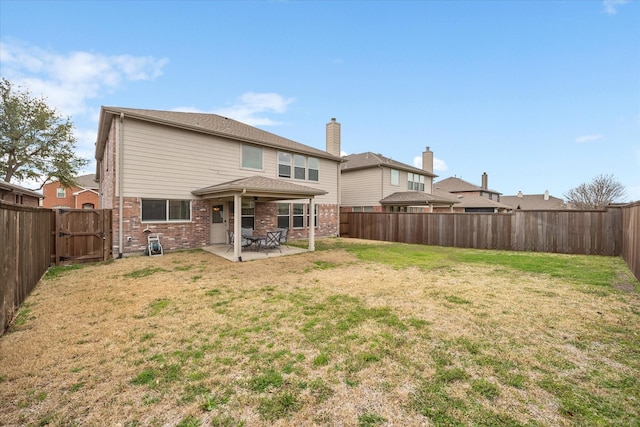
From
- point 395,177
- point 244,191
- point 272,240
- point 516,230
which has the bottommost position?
point 272,240

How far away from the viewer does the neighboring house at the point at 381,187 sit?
20500mm

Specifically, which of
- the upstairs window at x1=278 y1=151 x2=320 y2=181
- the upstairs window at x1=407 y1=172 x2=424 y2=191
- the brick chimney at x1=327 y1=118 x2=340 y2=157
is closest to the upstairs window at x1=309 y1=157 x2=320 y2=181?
the upstairs window at x1=278 y1=151 x2=320 y2=181

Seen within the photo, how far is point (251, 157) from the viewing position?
536 inches

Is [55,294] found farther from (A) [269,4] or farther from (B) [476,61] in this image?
(B) [476,61]

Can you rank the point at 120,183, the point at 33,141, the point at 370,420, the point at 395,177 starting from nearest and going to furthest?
the point at 370,420, the point at 120,183, the point at 33,141, the point at 395,177

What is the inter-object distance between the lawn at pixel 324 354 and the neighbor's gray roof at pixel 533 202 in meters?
48.9

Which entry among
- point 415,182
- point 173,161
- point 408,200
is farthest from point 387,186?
point 173,161

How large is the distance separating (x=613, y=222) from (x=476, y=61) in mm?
10081

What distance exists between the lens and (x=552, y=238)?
11.7 m

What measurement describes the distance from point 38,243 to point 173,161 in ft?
18.2

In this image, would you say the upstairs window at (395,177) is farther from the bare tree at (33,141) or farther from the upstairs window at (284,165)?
the bare tree at (33,141)

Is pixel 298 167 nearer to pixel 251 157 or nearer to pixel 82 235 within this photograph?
pixel 251 157

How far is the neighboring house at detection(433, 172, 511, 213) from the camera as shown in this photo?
33000mm

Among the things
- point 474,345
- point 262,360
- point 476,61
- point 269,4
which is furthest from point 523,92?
point 262,360
